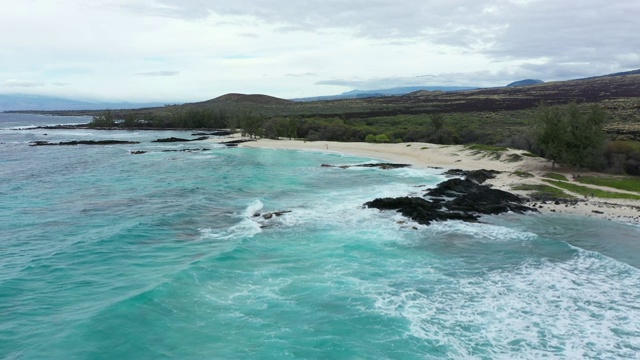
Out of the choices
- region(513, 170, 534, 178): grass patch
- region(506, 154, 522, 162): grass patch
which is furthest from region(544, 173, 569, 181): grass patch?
region(506, 154, 522, 162): grass patch

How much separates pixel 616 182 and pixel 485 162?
11607 mm

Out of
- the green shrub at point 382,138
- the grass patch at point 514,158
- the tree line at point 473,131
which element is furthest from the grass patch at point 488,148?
the green shrub at point 382,138

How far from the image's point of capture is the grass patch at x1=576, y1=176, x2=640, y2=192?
27.2m

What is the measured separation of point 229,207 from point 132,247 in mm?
7560

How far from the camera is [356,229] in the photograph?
20.9 meters

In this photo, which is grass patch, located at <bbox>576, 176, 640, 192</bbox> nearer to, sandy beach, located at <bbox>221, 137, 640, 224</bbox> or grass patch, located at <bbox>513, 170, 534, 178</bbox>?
sandy beach, located at <bbox>221, 137, 640, 224</bbox>

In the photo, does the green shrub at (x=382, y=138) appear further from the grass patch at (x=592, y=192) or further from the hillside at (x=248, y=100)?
the hillside at (x=248, y=100)

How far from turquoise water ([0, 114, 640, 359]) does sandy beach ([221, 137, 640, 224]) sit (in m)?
1.96

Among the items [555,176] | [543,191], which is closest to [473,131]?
[555,176]

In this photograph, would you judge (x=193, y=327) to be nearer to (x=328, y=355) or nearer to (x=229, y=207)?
(x=328, y=355)

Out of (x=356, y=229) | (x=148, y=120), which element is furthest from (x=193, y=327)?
(x=148, y=120)

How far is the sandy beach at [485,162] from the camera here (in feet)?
76.2

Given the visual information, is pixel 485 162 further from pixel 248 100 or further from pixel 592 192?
pixel 248 100

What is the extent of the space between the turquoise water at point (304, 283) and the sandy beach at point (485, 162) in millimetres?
1962
